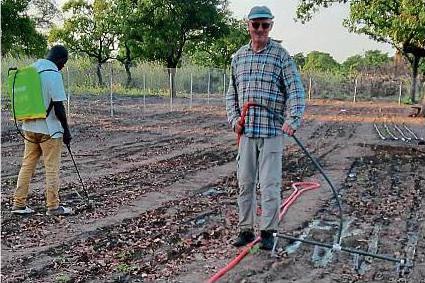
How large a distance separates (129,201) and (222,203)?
1.11 metres

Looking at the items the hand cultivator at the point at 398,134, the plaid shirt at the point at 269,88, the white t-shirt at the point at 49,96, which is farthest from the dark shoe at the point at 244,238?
the hand cultivator at the point at 398,134

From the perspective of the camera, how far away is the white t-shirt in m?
5.72

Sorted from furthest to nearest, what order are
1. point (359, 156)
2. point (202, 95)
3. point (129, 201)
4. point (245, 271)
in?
point (202, 95) < point (359, 156) < point (129, 201) < point (245, 271)

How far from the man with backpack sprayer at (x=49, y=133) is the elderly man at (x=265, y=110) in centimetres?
195

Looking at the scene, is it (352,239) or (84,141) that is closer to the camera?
(352,239)

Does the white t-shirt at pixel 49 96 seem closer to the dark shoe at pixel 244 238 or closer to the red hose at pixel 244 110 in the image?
the red hose at pixel 244 110

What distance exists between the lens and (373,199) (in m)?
7.19

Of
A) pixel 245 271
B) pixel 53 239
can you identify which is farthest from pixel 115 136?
pixel 245 271

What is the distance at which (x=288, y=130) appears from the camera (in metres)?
4.66

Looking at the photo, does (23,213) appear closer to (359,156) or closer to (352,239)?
(352,239)

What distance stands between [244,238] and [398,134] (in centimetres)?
1219

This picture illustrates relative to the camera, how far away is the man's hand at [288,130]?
464 centimetres

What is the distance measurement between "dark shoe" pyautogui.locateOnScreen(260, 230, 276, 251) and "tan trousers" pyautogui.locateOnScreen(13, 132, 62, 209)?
7.63 feet

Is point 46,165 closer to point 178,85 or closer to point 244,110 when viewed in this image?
point 244,110
